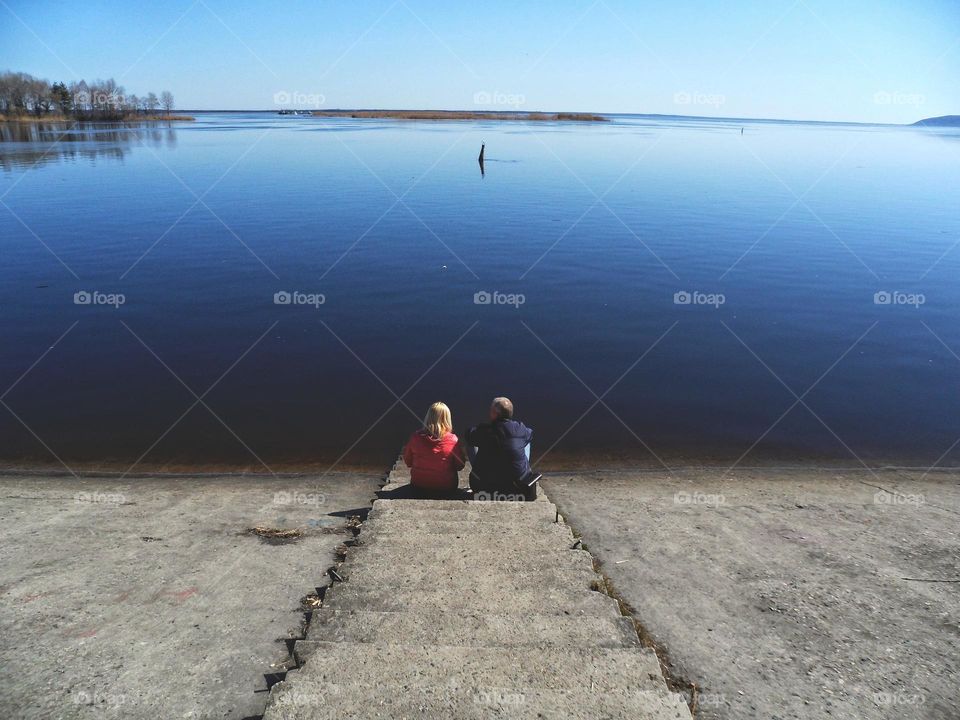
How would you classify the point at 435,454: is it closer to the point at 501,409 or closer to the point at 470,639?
the point at 501,409

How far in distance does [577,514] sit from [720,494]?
2.62 metres

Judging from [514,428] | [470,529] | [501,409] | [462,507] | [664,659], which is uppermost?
[501,409]

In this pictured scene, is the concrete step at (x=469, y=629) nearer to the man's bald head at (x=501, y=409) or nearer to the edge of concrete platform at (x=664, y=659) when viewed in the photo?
the edge of concrete platform at (x=664, y=659)

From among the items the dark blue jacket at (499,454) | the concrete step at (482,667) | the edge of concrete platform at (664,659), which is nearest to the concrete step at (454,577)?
the edge of concrete platform at (664,659)

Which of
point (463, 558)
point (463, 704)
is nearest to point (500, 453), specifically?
point (463, 558)

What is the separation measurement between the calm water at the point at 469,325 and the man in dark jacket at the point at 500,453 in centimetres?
325

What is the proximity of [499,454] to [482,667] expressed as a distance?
4.05 m

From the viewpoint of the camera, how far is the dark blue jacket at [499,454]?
323 inches

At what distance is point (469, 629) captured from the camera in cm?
494

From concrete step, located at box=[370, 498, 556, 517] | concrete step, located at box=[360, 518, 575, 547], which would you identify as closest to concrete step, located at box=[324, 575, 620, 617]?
concrete step, located at box=[360, 518, 575, 547]

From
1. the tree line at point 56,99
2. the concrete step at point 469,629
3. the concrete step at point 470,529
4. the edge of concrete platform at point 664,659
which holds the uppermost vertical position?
the tree line at point 56,99

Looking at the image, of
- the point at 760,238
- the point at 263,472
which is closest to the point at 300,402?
the point at 263,472

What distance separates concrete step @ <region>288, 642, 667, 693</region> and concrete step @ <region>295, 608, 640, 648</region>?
0.47 feet

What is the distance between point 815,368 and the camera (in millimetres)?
15375
